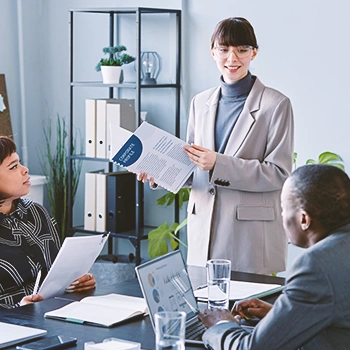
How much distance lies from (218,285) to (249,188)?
870 millimetres

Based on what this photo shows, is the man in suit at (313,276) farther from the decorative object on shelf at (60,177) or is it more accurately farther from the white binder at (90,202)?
the decorative object on shelf at (60,177)

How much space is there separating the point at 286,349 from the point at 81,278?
104cm

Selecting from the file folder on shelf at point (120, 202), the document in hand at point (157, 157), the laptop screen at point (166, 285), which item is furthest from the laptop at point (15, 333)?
the file folder on shelf at point (120, 202)

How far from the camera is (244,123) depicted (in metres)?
2.97

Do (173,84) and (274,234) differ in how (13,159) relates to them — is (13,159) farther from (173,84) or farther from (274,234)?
(173,84)

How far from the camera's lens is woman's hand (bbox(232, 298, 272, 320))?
209 centimetres

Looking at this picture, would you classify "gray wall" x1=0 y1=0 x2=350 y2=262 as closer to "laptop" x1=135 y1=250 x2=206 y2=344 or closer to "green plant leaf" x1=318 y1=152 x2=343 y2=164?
"green plant leaf" x1=318 y1=152 x2=343 y2=164

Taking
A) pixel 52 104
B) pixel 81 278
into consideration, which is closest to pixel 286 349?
pixel 81 278

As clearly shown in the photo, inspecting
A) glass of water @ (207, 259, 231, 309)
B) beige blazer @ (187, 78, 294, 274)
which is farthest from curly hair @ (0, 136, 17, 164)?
glass of water @ (207, 259, 231, 309)

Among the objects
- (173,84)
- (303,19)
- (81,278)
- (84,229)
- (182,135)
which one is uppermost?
(303,19)

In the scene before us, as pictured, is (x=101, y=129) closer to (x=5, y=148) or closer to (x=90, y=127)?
(x=90, y=127)

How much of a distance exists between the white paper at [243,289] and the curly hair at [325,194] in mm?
690

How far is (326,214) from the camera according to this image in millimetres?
1684

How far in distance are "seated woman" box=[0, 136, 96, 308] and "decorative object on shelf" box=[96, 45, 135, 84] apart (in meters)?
1.80
